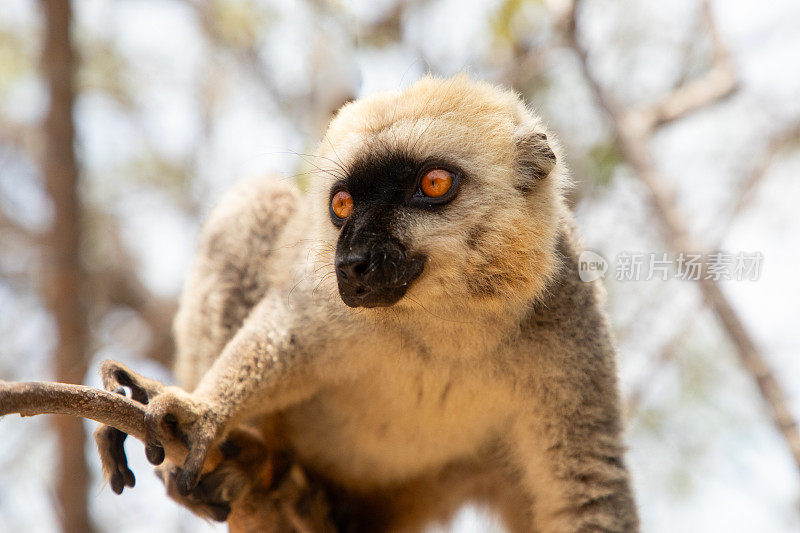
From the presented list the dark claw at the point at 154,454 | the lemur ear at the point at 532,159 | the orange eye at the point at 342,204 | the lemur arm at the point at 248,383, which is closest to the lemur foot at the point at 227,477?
the lemur arm at the point at 248,383

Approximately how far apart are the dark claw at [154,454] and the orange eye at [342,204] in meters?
1.26

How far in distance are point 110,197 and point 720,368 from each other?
344 inches

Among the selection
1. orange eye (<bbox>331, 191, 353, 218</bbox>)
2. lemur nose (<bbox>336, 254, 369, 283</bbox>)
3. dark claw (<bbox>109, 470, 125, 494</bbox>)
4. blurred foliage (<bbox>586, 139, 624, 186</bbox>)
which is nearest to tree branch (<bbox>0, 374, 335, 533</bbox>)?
dark claw (<bbox>109, 470, 125, 494</bbox>)

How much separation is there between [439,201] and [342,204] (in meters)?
0.47

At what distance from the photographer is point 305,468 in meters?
4.34

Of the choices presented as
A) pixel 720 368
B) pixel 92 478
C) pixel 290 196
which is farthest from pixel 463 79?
pixel 720 368

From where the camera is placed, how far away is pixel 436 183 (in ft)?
10.2

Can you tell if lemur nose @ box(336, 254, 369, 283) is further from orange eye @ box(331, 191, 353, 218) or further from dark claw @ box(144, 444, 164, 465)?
dark claw @ box(144, 444, 164, 465)

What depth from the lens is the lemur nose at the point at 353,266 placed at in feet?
9.27

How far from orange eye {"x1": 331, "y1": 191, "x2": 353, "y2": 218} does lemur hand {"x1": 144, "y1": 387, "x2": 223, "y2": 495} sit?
1.05 meters

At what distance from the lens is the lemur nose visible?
2826 mm

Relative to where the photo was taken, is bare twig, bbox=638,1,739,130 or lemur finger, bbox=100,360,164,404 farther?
bare twig, bbox=638,1,739,130

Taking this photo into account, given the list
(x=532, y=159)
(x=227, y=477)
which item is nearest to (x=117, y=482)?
(x=227, y=477)
